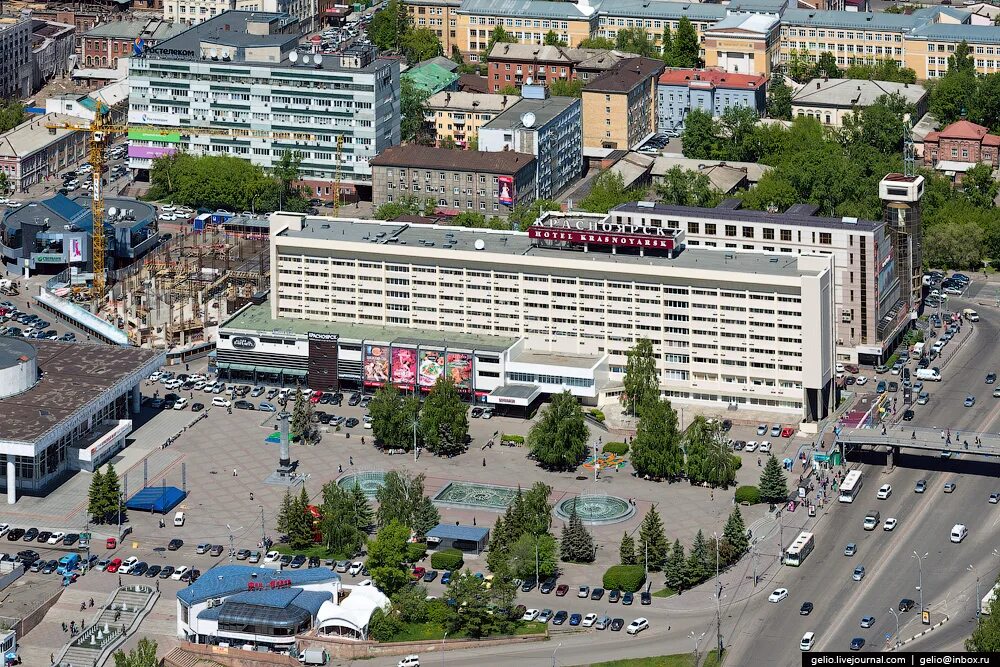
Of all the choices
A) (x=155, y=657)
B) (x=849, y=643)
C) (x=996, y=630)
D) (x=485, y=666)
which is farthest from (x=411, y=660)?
(x=996, y=630)

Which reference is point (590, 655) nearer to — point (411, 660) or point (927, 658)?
point (411, 660)

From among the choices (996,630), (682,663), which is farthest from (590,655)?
(996,630)

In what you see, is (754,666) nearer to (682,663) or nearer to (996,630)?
(682,663)

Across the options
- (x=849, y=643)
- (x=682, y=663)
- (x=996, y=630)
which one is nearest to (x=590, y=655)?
(x=682, y=663)

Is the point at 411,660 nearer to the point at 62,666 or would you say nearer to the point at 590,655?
the point at 590,655
